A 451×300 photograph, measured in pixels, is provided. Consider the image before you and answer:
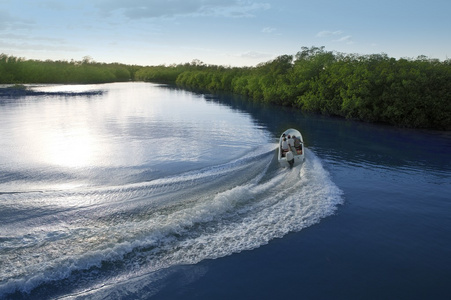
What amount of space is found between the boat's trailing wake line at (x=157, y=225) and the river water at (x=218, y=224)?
1.5 inches

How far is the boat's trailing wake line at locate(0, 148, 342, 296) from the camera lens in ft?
24.5

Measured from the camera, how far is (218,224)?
984cm

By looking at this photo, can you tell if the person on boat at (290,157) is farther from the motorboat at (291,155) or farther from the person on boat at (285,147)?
the person on boat at (285,147)

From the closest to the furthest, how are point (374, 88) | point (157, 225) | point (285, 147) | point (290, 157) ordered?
point (157, 225) < point (290, 157) < point (285, 147) < point (374, 88)

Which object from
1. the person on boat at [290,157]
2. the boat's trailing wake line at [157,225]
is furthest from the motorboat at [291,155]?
the boat's trailing wake line at [157,225]

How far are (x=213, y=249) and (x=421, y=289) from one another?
17.3 ft

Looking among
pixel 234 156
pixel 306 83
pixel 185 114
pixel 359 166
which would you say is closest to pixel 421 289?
pixel 359 166

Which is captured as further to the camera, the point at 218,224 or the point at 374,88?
the point at 374,88

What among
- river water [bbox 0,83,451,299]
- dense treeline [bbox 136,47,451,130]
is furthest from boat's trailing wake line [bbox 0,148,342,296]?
dense treeline [bbox 136,47,451,130]

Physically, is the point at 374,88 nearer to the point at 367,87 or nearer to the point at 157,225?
the point at 367,87

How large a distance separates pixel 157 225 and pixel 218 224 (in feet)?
6.09

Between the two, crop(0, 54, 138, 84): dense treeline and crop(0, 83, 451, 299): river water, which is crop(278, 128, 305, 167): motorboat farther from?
crop(0, 54, 138, 84): dense treeline

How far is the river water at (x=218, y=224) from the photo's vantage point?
7516 millimetres

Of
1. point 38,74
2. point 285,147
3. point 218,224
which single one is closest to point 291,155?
point 285,147
